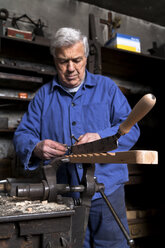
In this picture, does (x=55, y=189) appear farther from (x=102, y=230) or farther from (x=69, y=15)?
(x=69, y=15)

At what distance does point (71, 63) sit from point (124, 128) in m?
0.88

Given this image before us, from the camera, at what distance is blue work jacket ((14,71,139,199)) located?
1366 mm

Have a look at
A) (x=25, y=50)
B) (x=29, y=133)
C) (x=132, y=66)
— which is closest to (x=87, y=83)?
(x=29, y=133)

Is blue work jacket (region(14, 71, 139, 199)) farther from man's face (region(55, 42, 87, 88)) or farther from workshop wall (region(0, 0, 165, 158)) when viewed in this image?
workshop wall (region(0, 0, 165, 158))

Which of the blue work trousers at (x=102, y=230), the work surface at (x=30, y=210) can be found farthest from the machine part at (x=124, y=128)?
the blue work trousers at (x=102, y=230)

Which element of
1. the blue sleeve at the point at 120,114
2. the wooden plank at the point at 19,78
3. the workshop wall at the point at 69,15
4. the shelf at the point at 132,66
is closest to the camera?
the blue sleeve at the point at 120,114

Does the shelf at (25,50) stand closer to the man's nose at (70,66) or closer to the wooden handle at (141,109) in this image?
the man's nose at (70,66)

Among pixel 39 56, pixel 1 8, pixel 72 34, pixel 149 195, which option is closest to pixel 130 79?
pixel 39 56

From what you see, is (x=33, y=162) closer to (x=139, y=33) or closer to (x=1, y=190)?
(x=1, y=190)

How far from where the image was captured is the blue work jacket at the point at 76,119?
1.37m

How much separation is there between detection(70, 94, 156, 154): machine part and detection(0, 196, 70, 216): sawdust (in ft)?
0.76

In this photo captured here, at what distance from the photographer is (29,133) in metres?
1.47

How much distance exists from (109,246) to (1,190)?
66 centimetres

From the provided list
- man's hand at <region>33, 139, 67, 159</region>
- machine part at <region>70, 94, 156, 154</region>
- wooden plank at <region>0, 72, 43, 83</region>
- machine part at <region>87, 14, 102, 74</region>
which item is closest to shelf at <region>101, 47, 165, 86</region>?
machine part at <region>87, 14, 102, 74</region>
